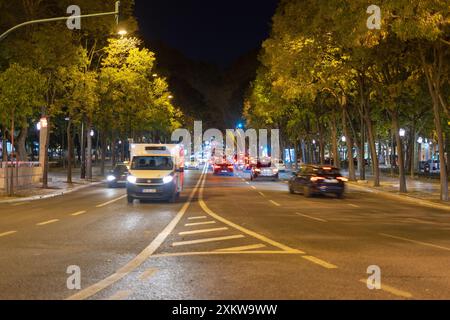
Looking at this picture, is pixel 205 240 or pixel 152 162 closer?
pixel 205 240

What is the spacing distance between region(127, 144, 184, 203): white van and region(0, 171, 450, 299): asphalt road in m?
2.15

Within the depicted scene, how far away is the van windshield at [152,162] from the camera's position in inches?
1003

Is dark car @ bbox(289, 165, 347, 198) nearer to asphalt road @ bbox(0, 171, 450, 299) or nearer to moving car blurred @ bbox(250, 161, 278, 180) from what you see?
asphalt road @ bbox(0, 171, 450, 299)

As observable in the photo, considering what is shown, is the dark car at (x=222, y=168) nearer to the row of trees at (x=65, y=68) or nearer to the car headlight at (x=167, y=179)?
the row of trees at (x=65, y=68)

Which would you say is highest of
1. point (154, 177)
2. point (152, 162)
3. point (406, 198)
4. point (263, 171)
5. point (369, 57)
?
point (369, 57)

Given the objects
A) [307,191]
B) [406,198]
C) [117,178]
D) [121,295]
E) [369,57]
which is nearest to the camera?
[121,295]

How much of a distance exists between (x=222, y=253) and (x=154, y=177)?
41.8 ft

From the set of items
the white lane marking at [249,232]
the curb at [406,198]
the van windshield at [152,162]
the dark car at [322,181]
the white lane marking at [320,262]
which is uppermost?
the van windshield at [152,162]

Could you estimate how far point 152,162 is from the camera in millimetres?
25781

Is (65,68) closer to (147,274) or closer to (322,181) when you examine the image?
(322,181)

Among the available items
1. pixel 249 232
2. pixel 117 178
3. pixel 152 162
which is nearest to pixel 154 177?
pixel 152 162

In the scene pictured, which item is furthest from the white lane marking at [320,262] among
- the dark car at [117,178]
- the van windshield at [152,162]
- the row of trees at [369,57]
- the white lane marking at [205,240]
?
the dark car at [117,178]

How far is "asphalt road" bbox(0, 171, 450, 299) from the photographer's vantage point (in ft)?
27.9

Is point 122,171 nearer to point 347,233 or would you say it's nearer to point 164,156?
point 164,156
